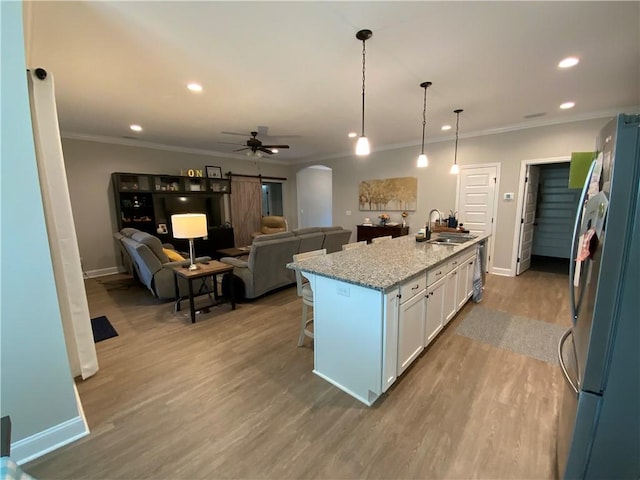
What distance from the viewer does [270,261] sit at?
151 inches

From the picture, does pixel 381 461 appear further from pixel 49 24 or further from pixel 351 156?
pixel 351 156

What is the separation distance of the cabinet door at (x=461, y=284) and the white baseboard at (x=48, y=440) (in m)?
3.30

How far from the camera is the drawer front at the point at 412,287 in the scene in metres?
1.91

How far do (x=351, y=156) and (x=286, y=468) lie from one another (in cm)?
655

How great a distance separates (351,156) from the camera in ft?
23.1

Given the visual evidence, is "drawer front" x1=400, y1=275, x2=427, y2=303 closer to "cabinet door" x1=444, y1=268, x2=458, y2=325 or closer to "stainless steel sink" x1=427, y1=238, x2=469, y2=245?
"cabinet door" x1=444, y1=268, x2=458, y2=325

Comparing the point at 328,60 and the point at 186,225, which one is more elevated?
the point at 328,60

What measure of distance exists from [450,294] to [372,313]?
1428 mm

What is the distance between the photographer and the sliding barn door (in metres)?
7.09

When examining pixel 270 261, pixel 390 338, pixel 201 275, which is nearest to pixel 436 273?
pixel 390 338

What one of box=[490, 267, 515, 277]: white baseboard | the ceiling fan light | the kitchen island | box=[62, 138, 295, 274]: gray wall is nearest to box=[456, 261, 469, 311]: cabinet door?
the kitchen island

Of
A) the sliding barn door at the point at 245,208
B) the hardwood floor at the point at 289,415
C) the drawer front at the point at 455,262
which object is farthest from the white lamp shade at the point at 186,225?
the sliding barn door at the point at 245,208

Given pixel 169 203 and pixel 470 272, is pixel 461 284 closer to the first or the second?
pixel 470 272

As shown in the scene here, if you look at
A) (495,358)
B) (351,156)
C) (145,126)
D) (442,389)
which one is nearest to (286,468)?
(442,389)
